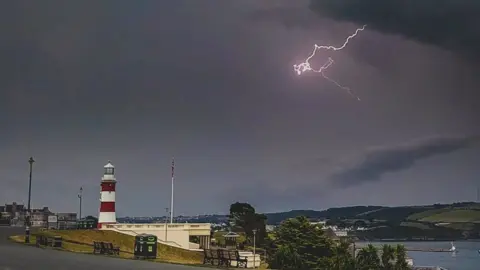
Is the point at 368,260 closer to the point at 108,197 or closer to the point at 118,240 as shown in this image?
the point at 118,240

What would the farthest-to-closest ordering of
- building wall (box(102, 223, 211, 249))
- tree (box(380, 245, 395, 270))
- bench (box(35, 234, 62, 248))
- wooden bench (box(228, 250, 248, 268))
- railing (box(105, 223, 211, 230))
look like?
railing (box(105, 223, 211, 230)) < building wall (box(102, 223, 211, 249)) < tree (box(380, 245, 395, 270)) < bench (box(35, 234, 62, 248)) < wooden bench (box(228, 250, 248, 268))

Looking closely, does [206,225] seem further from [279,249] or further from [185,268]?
[185,268]

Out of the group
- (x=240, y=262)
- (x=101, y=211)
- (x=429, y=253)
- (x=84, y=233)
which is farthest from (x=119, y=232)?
(x=429, y=253)

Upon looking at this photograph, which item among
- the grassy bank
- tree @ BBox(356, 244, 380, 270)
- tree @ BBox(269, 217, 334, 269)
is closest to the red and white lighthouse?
the grassy bank

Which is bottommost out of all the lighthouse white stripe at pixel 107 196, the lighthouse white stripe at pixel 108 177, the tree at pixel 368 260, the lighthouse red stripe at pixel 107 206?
the tree at pixel 368 260

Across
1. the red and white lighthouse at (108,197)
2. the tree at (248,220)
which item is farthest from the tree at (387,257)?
the red and white lighthouse at (108,197)

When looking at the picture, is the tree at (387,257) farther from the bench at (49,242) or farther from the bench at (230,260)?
the bench at (49,242)

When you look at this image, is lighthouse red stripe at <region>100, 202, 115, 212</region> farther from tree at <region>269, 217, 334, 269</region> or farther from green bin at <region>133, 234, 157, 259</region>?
green bin at <region>133, 234, 157, 259</region>

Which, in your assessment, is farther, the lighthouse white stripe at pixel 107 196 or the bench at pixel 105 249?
the lighthouse white stripe at pixel 107 196
